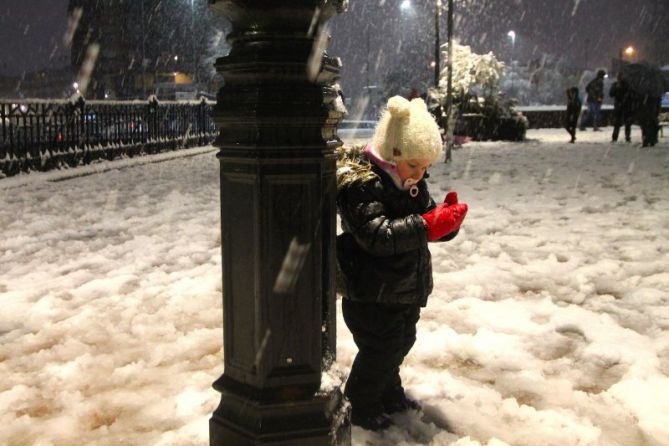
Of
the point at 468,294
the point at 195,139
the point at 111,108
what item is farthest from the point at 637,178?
the point at 195,139

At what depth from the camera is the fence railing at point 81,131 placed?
Result: 11273 mm

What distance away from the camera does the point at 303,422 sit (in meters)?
2.21

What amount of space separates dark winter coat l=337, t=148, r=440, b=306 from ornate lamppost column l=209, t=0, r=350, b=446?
206 mm

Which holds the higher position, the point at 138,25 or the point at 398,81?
the point at 138,25

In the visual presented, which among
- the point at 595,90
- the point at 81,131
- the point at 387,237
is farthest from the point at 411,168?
the point at 595,90

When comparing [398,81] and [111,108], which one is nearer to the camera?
[111,108]

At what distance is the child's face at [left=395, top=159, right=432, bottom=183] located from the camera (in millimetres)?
2426

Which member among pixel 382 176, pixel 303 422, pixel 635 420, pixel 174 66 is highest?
pixel 174 66

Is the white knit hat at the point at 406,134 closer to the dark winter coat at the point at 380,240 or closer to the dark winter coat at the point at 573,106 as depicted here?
the dark winter coat at the point at 380,240

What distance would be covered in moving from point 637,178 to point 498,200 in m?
3.22

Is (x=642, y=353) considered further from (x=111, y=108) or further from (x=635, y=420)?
(x=111, y=108)

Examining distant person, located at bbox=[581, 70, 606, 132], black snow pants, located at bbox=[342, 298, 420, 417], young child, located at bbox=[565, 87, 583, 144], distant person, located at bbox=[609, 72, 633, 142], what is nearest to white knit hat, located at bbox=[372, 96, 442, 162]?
black snow pants, located at bbox=[342, 298, 420, 417]

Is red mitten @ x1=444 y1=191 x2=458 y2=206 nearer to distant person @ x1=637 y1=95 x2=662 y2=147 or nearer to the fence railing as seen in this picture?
the fence railing

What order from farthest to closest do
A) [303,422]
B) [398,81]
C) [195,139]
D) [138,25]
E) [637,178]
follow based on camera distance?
[398,81] < [138,25] < [195,139] < [637,178] < [303,422]
